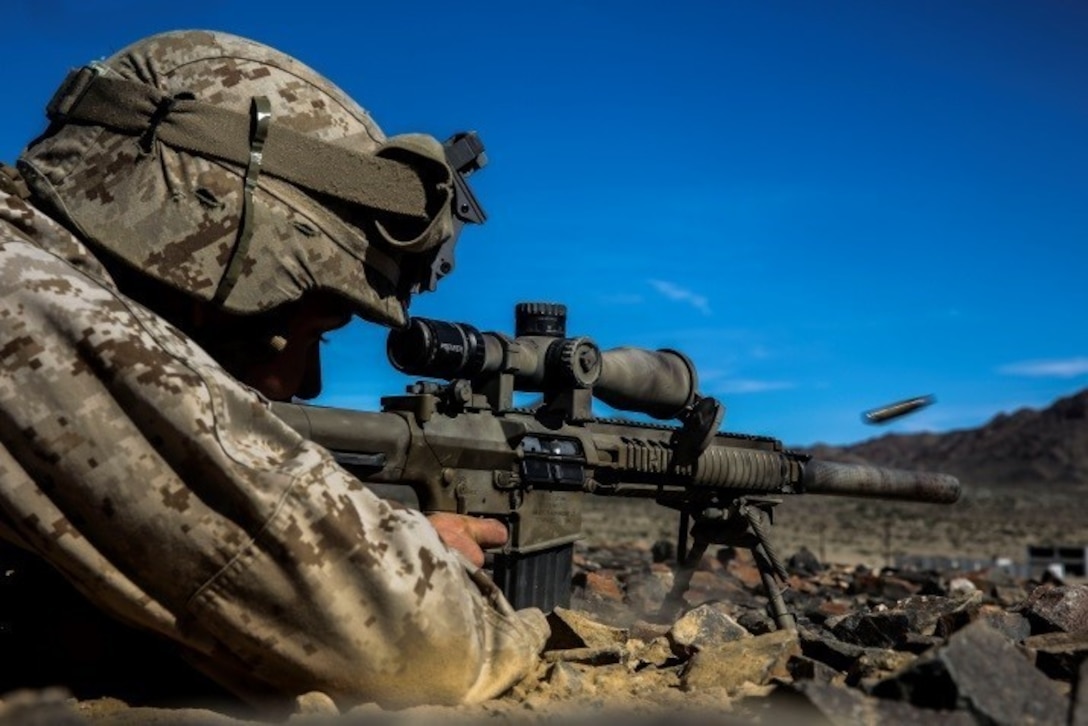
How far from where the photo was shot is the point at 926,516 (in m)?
55.5

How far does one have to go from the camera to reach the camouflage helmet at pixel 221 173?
332cm

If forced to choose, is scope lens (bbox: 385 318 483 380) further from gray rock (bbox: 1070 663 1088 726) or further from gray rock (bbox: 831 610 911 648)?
gray rock (bbox: 1070 663 1088 726)

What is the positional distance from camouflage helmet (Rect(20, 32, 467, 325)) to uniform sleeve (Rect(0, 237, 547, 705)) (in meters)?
0.64

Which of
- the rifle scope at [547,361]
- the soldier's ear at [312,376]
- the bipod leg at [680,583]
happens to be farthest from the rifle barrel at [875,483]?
the soldier's ear at [312,376]

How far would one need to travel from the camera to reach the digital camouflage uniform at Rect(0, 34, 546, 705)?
254 centimetres

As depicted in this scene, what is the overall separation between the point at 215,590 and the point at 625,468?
4072 millimetres

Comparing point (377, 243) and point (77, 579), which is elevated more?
point (377, 243)

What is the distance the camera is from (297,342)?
3832 mm

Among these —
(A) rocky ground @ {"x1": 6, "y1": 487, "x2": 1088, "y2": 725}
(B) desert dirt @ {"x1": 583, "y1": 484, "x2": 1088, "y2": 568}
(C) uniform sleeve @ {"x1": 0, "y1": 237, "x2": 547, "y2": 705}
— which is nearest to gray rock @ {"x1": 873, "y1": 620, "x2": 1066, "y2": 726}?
(A) rocky ground @ {"x1": 6, "y1": 487, "x2": 1088, "y2": 725}

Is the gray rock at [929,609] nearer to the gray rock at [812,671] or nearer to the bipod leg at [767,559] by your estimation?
the gray rock at [812,671]

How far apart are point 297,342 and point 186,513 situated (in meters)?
1.35

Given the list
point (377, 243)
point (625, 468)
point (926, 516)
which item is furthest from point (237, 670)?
point (926, 516)

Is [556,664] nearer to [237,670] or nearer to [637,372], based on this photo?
[237,670]

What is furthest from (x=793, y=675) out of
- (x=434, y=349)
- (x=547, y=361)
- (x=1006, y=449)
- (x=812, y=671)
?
(x=1006, y=449)
